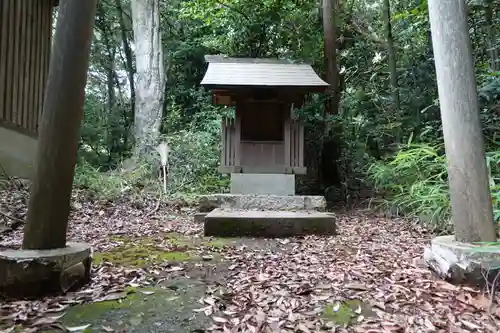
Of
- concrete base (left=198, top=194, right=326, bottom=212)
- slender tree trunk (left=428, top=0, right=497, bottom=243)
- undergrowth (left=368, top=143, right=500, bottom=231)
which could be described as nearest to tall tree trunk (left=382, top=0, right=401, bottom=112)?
undergrowth (left=368, top=143, right=500, bottom=231)

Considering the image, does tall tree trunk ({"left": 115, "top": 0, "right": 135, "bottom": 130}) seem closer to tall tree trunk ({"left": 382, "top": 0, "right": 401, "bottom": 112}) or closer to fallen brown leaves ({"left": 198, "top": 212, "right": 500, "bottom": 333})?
tall tree trunk ({"left": 382, "top": 0, "right": 401, "bottom": 112})

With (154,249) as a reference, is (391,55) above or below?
above

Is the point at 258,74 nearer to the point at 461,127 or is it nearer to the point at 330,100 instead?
the point at 330,100

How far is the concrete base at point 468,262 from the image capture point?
230 cm

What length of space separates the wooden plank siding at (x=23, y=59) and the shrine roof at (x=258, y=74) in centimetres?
257

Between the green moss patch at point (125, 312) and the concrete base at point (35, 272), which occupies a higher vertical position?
the concrete base at point (35, 272)

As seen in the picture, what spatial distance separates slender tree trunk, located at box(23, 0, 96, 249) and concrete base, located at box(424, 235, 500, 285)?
7.45 ft

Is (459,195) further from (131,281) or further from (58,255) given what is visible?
(58,255)

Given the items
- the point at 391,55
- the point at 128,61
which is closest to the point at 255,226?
the point at 391,55

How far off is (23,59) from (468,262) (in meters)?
6.08

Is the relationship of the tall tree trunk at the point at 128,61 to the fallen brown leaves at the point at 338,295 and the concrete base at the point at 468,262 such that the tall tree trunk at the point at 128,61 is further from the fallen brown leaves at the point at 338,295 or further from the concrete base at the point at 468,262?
the concrete base at the point at 468,262

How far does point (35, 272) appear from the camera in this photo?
6.93 feet

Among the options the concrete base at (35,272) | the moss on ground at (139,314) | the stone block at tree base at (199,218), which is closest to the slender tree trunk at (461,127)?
the moss on ground at (139,314)

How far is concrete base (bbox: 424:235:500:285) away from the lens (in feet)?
7.55
